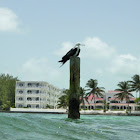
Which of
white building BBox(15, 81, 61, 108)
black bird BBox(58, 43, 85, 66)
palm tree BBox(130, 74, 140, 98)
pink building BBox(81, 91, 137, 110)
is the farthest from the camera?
pink building BBox(81, 91, 137, 110)

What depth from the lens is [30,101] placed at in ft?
309

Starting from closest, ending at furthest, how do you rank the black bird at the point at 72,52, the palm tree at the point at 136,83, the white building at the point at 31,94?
1. the black bird at the point at 72,52
2. the palm tree at the point at 136,83
3. the white building at the point at 31,94

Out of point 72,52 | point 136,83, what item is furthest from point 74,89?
point 136,83

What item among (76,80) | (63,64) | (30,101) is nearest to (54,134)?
(76,80)

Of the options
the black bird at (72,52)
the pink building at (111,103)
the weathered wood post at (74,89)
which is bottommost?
the pink building at (111,103)

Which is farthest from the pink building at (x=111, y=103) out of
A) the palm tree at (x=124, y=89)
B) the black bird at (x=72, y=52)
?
the black bird at (x=72, y=52)

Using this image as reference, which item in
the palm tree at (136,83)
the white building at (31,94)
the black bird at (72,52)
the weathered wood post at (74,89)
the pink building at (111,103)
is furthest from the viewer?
the pink building at (111,103)

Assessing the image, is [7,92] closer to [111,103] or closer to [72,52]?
[111,103]

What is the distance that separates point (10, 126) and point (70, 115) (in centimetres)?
506

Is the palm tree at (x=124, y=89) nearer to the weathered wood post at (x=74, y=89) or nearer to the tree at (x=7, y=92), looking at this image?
the tree at (x=7, y=92)

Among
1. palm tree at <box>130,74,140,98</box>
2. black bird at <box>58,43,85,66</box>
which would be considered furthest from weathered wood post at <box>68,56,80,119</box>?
palm tree at <box>130,74,140,98</box>

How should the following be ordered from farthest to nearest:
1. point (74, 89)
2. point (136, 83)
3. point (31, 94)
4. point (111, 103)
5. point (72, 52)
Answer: point (111, 103)
point (31, 94)
point (136, 83)
point (72, 52)
point (74, 89)

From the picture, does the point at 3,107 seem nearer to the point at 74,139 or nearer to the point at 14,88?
the point at 14,88

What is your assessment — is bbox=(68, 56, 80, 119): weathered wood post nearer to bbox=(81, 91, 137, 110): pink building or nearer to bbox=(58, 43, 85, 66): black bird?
bbox=(58, 43, 85, 66): black bird
